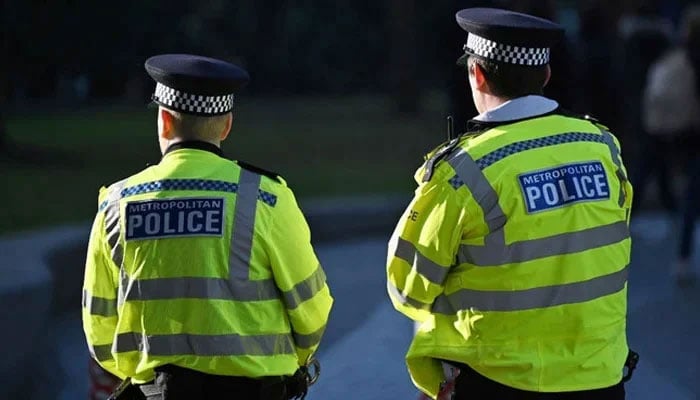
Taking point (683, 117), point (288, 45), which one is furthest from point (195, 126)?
point (288, 45)

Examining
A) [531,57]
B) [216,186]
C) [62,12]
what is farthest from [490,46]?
[62,12]

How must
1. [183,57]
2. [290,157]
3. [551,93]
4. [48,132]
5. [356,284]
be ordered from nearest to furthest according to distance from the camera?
[183,57] < [551,93] < [356,284] < [290,157] < [48,132]

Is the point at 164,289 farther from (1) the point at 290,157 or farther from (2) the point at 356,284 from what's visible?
(1) the point at 290,157

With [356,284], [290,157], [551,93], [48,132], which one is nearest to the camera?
[551,93]

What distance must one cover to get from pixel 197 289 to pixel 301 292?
281 mm

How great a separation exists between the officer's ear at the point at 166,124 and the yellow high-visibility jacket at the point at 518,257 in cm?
66

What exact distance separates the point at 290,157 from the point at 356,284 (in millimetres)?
9832

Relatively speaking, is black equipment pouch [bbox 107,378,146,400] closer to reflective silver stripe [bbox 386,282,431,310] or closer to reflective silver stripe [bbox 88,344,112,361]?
reflective silver stripe [bbox 88,344,112,361]

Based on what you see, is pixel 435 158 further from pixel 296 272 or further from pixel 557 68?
pixel 557 68

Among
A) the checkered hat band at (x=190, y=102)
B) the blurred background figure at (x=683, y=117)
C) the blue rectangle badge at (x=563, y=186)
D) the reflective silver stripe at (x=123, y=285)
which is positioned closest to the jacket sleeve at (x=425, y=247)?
the blue rectangle badge at (x=563, y=186)

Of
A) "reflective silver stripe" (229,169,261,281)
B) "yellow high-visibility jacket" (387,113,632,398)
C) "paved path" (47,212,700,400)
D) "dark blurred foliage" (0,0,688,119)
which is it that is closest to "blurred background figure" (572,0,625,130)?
"dark blurred foliage" (0,0,688,119)

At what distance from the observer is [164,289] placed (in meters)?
3.53

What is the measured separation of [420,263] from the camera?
353 cm

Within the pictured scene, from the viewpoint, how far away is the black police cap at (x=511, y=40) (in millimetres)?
3568
